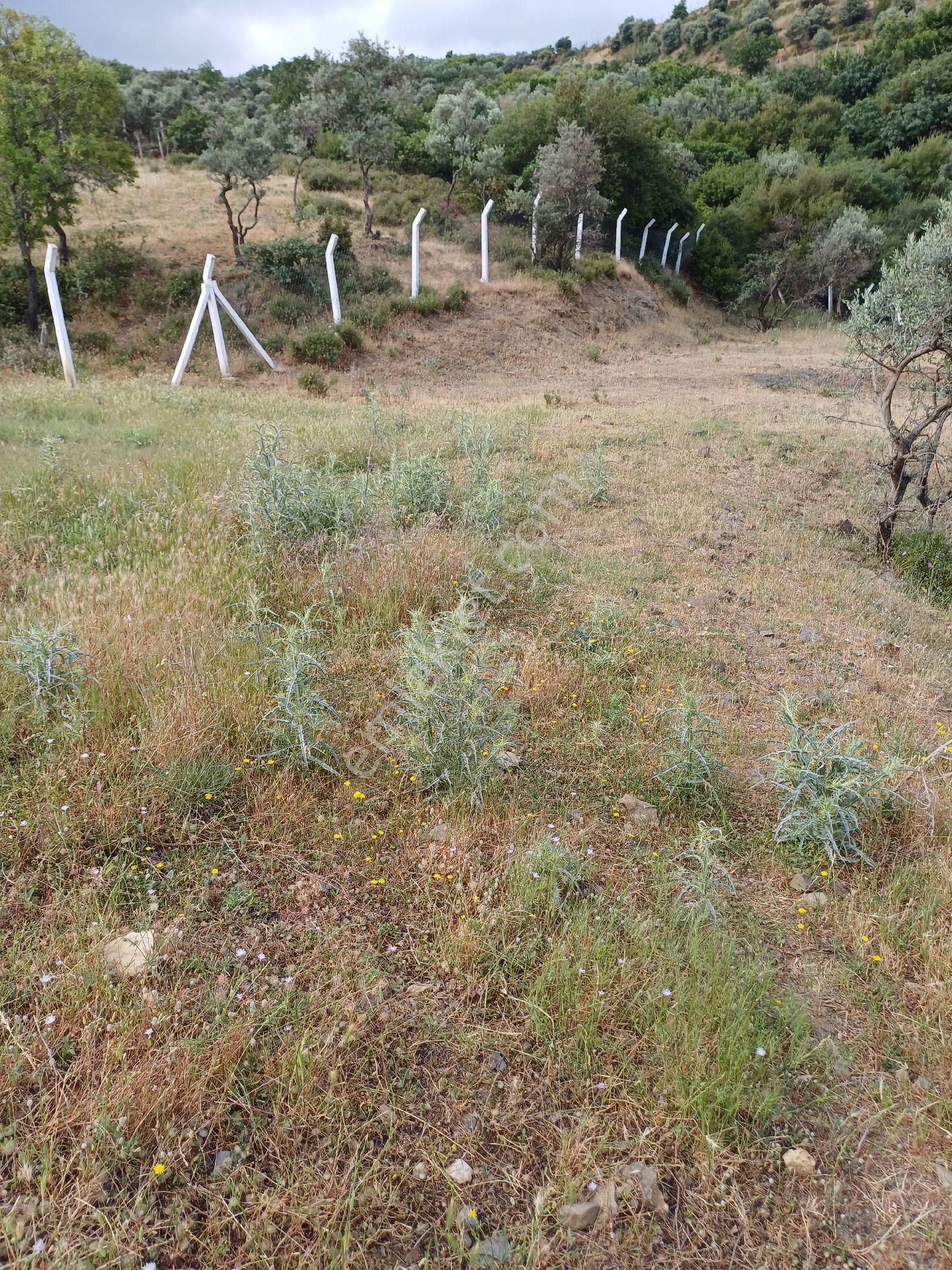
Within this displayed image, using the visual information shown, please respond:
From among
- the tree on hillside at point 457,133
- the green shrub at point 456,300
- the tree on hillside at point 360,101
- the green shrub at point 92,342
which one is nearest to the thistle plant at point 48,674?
the green shrub at point 92,342

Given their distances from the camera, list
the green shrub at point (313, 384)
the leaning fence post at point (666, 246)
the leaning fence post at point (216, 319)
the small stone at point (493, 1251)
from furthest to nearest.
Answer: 1. the leaning fence post at point (666, 246)
2. the green shrub at point (313, 384)
3. the leaning fence post at point (216, 319)
4. the small stone at point (493, 1251)

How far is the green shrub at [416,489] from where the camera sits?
5.53m

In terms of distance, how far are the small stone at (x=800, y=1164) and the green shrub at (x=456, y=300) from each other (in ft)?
56.8

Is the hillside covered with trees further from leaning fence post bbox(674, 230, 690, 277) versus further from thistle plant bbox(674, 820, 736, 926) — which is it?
thistle plant bbox(674, 820, 736, 926)

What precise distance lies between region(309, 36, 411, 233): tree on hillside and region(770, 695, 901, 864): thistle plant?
20333 millimetres

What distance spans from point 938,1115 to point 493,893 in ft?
4.46

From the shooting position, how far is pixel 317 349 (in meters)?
13.3

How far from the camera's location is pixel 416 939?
7.29ft

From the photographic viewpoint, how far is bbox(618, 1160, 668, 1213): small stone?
1627mm

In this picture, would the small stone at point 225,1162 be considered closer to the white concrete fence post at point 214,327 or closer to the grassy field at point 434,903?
the grassy field at point 434,903

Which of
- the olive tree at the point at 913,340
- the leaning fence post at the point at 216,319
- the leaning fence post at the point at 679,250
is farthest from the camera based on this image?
the leaning fence post at the point at 679,250

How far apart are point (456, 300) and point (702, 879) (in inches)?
662

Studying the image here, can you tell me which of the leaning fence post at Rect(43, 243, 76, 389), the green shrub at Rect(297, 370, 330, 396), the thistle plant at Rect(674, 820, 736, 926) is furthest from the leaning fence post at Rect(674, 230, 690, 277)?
the thistle plant at Rect(674, 820, 736, 926)

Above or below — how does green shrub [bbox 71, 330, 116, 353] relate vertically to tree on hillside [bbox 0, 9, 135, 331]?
below
